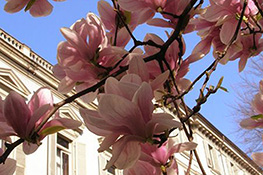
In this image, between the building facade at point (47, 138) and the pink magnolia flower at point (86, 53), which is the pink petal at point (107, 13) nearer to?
the pink magnolia flower at point (86, 53)

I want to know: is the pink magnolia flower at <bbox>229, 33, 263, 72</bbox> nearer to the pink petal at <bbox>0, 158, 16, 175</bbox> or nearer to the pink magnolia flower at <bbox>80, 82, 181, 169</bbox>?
the pink magnolia flower at <bbox>80, 82, 181, 169</bbox>

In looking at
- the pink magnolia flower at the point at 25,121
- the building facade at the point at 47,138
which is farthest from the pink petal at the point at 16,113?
the building facade at the point at 47,138

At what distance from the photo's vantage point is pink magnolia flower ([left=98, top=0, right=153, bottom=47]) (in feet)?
3.43

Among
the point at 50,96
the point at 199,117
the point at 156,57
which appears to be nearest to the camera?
the point at 50,96

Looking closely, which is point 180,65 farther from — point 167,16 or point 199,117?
point 199,117

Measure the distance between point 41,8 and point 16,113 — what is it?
39 cm

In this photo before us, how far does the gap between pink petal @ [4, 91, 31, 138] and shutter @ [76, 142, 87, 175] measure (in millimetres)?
7414

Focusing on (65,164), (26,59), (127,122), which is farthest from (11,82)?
(127,122)

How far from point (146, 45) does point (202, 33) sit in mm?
245

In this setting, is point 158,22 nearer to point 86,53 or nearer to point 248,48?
point 86,53

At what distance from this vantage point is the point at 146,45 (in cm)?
107

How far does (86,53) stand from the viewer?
3.19 feet

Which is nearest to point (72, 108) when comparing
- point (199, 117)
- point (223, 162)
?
point (199, 117)

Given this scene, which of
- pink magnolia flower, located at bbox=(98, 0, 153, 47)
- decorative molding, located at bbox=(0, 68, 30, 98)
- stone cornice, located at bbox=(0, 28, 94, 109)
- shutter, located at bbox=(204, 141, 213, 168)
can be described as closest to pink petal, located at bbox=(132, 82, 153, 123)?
pink magnolia flower, located at bbox=(98, 0, 153, 47)
